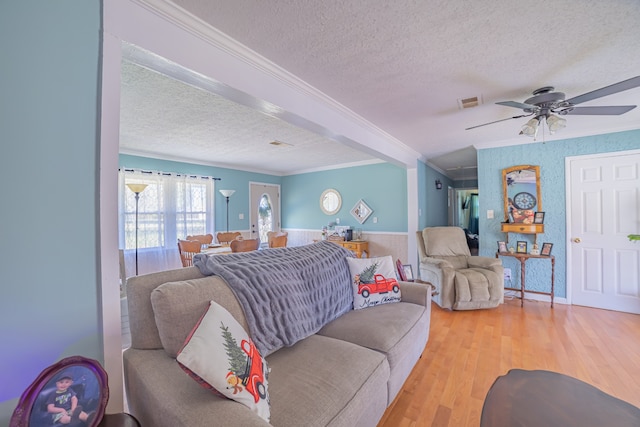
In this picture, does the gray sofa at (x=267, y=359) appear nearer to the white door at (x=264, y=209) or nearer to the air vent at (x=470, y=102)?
the air vent at (x=470, y=102)

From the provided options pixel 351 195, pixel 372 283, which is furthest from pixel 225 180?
pixel 372 283

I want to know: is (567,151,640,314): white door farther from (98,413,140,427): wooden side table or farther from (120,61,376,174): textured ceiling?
(98,413,140,427): wooden side table

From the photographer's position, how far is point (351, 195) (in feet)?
19.1

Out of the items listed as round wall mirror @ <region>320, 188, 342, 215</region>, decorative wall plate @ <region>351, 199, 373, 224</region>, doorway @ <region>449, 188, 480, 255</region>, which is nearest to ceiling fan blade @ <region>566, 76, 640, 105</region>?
decorative wall plate @ <region>351, 199, 373, 224</region>

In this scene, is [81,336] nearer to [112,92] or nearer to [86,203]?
[86,203]

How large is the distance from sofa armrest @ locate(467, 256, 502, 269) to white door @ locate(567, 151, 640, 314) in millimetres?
1030

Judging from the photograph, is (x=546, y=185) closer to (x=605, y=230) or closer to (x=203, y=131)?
(x=605, y=230)

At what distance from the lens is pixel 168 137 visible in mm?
3703

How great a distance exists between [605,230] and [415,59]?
3.67 meters

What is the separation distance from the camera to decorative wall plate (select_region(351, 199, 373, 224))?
5559mm

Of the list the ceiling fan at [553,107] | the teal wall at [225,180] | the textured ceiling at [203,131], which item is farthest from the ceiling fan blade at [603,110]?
the teal wall at [225,180]

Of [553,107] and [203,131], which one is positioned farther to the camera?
[203,131]

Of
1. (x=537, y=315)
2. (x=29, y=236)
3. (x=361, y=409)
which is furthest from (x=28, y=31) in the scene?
(x=537, y=315)

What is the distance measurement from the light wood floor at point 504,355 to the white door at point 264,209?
4.28m
